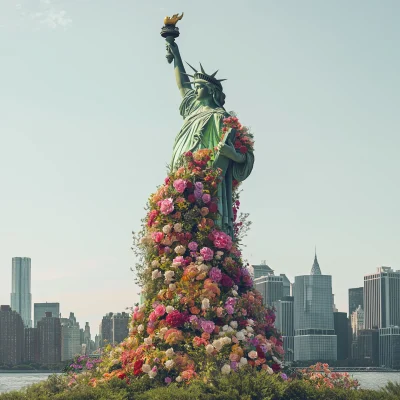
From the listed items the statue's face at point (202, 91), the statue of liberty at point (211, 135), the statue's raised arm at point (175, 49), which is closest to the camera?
the statue of liberty at point (211, 135)

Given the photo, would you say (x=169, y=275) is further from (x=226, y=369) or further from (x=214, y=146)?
(x=214, y=146)

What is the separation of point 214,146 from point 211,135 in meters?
0.36

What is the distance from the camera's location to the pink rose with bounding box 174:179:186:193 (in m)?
21.5

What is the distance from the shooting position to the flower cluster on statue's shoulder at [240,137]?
2316 cm

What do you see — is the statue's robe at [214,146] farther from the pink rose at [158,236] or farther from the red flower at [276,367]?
the red flower at [276,367]

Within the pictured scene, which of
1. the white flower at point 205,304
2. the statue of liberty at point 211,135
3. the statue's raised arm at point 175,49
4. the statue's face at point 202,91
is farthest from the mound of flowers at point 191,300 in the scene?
the statue's raised arm at point 175,49

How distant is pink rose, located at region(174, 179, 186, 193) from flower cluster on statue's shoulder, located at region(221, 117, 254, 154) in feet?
7.69

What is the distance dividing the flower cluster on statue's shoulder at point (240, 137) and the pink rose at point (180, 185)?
2343 millimetres

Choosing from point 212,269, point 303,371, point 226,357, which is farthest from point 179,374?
point 303,371

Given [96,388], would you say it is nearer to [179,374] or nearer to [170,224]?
[179,374]

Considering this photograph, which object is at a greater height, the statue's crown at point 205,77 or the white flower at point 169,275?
the statue's crown at point 205,77

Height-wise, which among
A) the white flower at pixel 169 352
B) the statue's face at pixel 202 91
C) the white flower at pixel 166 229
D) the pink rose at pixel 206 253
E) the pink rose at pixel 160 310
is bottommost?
the white flower at pixel 169 352

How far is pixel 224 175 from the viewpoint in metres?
23.2

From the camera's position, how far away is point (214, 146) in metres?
23.2
